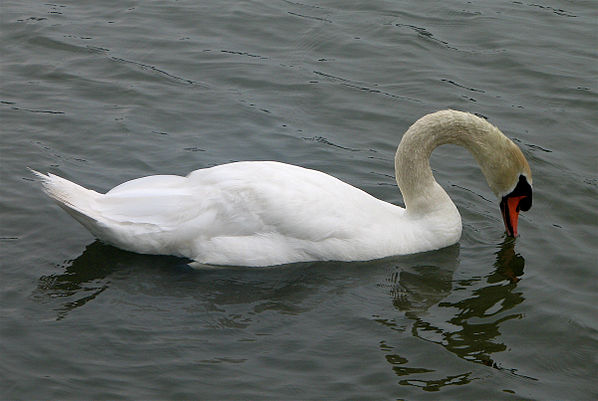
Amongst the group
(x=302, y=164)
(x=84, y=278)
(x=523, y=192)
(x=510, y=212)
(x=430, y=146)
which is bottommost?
Answer: (x=84, y=278)

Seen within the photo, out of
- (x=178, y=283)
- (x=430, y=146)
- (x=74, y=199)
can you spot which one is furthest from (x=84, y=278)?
(x=430, y=146)

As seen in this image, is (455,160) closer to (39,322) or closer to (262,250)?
(262,250)

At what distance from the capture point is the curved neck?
8750 millimetres

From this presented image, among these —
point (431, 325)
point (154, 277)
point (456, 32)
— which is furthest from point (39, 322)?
point (456, 32)

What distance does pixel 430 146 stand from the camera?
8844mm

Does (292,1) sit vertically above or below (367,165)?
above

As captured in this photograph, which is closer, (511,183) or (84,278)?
(84,278)

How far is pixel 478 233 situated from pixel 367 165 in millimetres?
1512

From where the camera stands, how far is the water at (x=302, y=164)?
711 centimetres

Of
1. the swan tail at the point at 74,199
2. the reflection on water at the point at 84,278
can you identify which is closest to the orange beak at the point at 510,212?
the reflection on water at the point at 84,278

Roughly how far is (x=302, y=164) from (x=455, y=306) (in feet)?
8.84

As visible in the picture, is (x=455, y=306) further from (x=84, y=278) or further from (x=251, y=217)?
(x=84, y=278)

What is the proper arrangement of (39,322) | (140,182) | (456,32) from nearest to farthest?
(39,322) → (140,182) → (456,32)

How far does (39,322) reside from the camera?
295 inches
